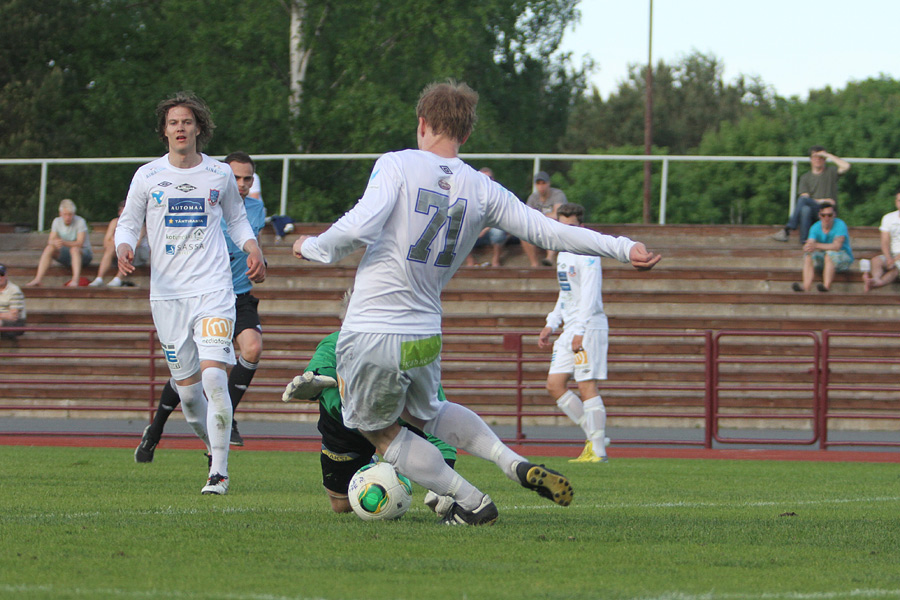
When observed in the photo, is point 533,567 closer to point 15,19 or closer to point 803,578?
point 803,578

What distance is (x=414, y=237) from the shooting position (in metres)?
5.21

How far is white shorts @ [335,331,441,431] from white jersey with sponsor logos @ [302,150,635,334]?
6 centimetres

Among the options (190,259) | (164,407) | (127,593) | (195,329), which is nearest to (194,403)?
(195,329)

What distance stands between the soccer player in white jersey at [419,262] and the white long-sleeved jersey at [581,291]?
615 cm

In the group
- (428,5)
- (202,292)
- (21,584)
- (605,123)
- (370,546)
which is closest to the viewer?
(21,584)

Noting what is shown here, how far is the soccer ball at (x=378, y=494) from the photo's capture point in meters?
5.64

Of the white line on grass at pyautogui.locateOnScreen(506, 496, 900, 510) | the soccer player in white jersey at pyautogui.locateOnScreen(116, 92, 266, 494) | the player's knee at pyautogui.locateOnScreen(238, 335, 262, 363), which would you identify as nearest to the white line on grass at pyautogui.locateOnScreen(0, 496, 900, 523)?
the white line on grass at pyautogui.locateOnScreen(506, 496, 900, 510)

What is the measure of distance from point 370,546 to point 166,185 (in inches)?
133

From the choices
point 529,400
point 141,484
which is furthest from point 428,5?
point 141,484

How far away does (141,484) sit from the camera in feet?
26.6

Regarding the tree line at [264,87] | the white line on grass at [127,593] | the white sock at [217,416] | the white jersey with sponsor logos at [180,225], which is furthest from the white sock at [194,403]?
the tree line at [264,87]

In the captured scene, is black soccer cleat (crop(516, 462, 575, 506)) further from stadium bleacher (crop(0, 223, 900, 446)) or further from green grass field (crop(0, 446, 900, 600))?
stadium bleacher (crop(0, 223, 900, 446))

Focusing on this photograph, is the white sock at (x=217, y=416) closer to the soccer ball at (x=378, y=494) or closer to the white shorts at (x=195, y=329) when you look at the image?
the white shorts at (x=195, y=329)

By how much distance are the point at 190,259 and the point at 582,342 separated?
5167 millimetres
